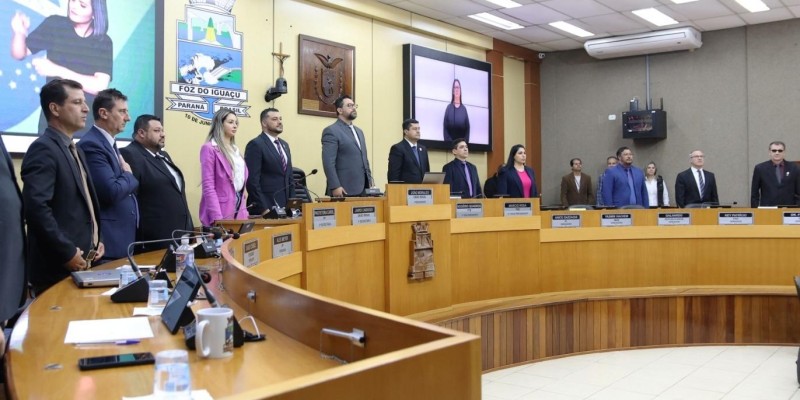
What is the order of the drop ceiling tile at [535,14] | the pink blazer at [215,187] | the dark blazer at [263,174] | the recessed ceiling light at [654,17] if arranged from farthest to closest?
the recessed ceiling light at [654,17] → the drop ceiling tile at [535,14] → the dark blazer at [263,174] → the pink blazer at [215,187]

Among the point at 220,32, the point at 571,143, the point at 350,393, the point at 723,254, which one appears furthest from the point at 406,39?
the point at 350,393

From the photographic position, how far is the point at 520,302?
13.7 feet

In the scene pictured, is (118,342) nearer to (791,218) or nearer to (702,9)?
(791,218)

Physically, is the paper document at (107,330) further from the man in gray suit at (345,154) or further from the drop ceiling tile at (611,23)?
the drop ceiling tile at (611,23)

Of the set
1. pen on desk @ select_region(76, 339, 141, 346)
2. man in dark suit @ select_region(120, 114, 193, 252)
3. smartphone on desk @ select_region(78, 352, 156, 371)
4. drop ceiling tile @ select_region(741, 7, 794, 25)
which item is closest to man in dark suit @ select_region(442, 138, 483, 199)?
man in dark suit @ select_region(120, 114, 193, 252)

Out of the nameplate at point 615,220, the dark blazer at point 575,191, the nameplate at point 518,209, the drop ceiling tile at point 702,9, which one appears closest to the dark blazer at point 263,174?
the nameplate at point 518,209

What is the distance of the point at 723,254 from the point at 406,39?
166 inches

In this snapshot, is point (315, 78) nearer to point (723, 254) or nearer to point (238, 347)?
point (723, 254)

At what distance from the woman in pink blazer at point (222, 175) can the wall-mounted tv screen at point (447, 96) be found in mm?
3747

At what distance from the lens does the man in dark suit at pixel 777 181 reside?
6.29 meters

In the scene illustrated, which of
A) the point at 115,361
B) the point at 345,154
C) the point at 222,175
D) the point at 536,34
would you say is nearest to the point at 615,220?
the point at 345,154

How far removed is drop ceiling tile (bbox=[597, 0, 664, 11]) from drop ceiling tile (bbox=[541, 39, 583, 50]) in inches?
65.1

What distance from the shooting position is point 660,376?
374 cm

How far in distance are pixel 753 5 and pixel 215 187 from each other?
647cm
